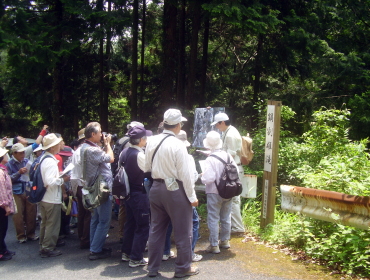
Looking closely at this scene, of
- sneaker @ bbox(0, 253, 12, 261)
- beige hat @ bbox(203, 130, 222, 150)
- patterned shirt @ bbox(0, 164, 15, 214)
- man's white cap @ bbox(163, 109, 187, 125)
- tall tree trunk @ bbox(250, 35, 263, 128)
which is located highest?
tall tree trunk @ bbox(250, 35, 263, 128)

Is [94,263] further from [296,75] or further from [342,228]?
[296,75]

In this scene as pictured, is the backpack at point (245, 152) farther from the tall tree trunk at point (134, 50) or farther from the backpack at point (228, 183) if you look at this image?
the tall tree trunk at point (134, 50)

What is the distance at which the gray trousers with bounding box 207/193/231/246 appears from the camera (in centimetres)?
587

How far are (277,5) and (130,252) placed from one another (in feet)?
35.0

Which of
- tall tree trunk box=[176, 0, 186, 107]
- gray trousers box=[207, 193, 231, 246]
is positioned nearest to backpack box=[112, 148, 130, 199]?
gray trousers box=[207, 193, 231, 246]

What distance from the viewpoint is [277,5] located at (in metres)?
13.2

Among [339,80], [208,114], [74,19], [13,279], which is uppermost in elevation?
[74,19]

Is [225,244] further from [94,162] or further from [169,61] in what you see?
[169,61]

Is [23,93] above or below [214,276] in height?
above

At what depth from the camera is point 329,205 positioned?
511 cm

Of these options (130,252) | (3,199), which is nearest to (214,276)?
(130,252)

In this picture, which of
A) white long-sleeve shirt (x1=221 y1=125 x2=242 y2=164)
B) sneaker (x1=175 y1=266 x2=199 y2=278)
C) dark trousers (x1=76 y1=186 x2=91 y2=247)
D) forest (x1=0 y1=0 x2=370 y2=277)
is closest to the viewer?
sneaker (x1=175 y1=266 x2=199 y2=278)

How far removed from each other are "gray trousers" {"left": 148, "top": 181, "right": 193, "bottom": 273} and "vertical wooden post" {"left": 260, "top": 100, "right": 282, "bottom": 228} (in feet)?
7.23

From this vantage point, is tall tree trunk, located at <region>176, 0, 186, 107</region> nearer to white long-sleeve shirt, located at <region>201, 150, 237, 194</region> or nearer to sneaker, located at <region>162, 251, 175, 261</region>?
white long-sleeve shirt, located at <region>201, 150, 237, 194</region>
